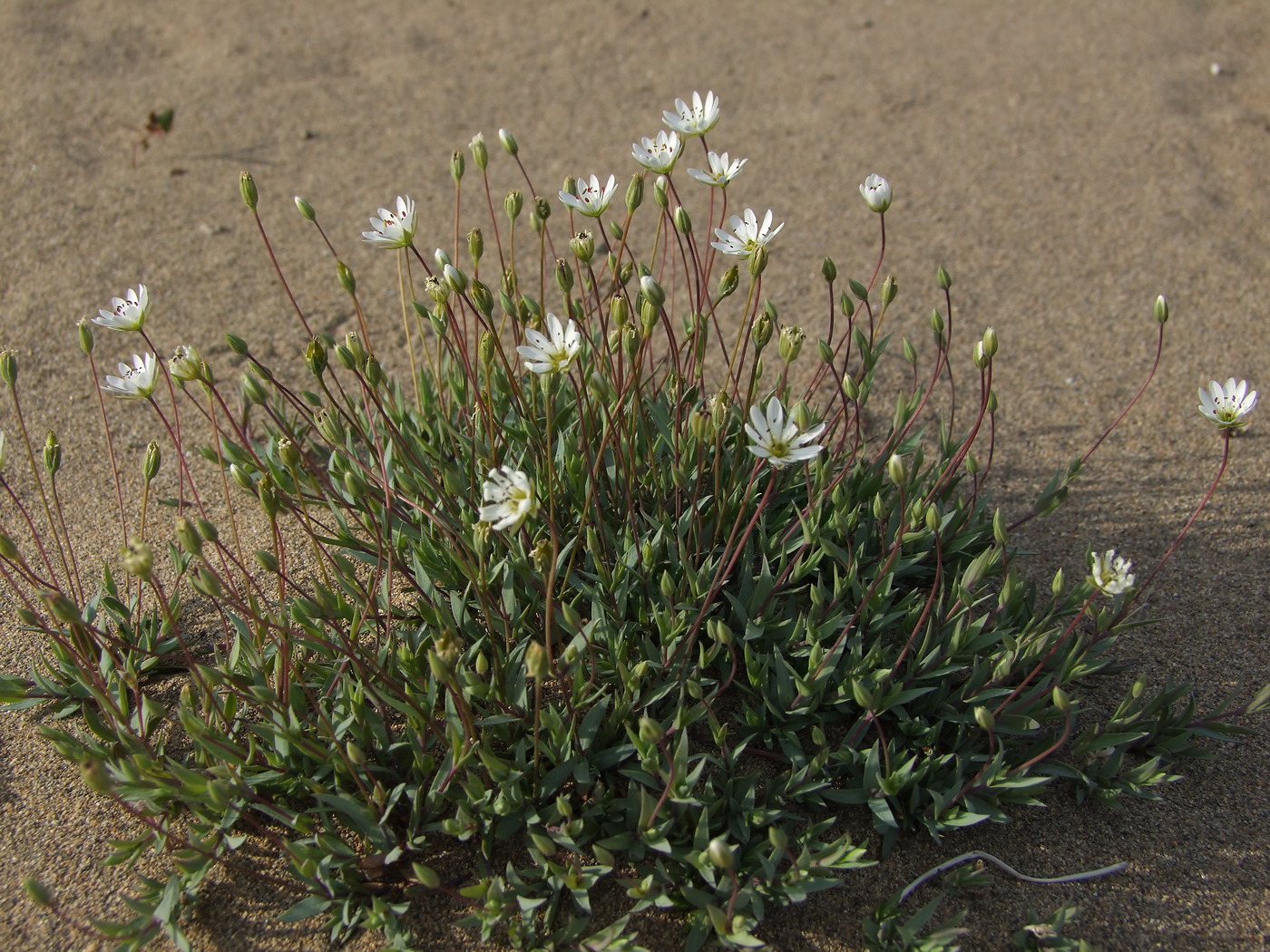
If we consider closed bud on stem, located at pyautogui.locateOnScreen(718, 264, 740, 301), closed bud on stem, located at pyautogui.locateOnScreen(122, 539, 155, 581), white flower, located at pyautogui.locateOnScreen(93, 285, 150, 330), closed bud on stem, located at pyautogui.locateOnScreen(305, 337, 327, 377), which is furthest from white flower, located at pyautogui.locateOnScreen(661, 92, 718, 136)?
closed bud on stem, located at pyautogui.locateOnScreen(122, 539, 155, 581)

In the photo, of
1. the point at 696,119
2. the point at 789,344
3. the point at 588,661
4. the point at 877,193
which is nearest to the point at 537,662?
the point at 588,661

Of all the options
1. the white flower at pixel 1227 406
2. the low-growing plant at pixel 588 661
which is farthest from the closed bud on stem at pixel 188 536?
the white flower at pixel 1227 406

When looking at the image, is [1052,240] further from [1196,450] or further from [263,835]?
[263,835]

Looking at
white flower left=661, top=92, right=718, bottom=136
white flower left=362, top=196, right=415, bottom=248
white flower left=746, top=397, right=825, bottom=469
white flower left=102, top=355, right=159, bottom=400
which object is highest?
white flower left=661, top=92, right=718, bottom=136

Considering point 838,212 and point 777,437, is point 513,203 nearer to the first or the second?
point 777,437

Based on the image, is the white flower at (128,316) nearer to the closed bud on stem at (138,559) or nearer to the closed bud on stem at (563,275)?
the closed bud on stem at (138,559)

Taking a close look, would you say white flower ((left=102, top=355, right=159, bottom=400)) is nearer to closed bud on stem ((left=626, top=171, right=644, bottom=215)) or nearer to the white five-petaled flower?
the white five-petaled flower
